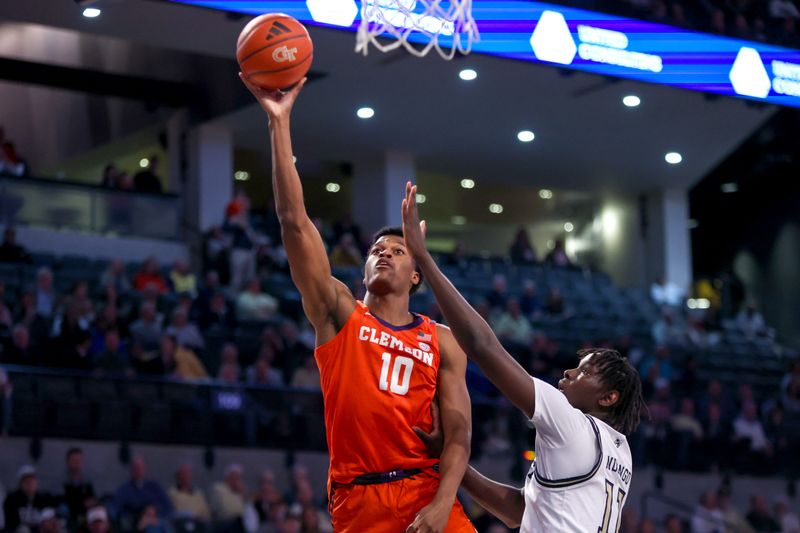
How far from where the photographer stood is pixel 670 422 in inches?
622

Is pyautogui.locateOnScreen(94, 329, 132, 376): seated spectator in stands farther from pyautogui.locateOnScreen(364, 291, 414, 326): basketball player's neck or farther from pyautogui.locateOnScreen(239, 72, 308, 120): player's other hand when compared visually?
pyautogui.locateOnScreen(239, 72, 308, 120): player's other hand

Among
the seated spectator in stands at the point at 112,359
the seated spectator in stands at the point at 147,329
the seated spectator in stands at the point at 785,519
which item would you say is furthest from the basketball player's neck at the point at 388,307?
the seated spectator in stands at the point at 785,519

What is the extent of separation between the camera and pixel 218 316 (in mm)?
14617

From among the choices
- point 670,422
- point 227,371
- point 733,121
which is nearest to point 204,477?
point 227,371

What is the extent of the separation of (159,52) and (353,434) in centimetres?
1557

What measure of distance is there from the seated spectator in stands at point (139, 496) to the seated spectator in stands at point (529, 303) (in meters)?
8.69

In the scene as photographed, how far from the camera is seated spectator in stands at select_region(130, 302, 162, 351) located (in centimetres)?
1299

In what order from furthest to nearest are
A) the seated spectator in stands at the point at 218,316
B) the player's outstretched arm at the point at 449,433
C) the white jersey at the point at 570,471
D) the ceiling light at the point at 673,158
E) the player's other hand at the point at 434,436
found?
the ceiling light at the point at 673,158
the seated spectator in stands at the point at 218,316
the player's other hand at the point at 434,436
the player's outstretched arm at the point at 449,433
the white jersey at the point at 570,471

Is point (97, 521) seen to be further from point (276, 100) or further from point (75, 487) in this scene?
point (276, 100)

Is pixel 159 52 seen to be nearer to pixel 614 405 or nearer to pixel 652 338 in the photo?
pixel 652 338

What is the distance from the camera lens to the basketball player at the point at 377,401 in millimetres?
4934

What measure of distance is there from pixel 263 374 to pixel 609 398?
28.8 feet

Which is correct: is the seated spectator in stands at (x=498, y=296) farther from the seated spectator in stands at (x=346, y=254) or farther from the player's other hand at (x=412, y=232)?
the player's other hand at (x=412, y=232)

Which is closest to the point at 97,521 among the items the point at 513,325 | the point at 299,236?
the point at 299,236
